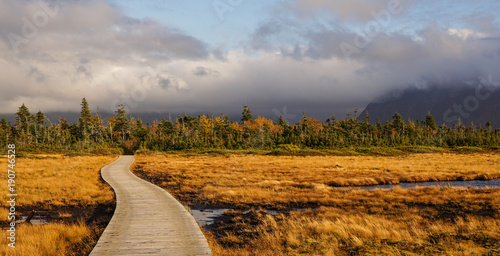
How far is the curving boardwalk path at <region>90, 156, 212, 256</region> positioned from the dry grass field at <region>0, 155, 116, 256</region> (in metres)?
0.88

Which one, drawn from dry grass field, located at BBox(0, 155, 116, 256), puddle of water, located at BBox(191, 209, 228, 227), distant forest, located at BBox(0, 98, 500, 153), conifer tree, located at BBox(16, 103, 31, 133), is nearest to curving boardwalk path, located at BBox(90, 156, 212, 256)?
dry grass field, located at BBox(0, 155, 116, 256)

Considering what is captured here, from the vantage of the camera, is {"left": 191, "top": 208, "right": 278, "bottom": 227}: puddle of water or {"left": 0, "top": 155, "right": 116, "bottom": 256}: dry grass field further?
{"left": 191, "top": 208, "right": 278, "bottom": 227}: puddle of water

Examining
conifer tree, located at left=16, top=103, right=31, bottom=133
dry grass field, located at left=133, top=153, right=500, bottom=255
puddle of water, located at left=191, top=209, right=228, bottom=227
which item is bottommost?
puddle of water, located at left=191, top=209, right=228, bottom=227

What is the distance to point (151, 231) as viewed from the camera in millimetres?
10961

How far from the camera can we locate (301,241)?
36.5ft

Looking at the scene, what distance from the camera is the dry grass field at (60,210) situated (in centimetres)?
1046

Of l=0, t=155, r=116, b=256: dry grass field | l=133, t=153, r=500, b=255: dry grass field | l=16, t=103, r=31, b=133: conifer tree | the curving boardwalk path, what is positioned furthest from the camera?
l=16, t=103, r=31, b=133: conifer tree

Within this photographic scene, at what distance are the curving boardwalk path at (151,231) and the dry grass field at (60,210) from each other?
0.88 metres

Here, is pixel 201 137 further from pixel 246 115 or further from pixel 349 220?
pixel 349 220

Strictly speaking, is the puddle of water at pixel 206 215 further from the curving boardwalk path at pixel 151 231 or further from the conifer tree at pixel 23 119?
the conifer tree at pixel 23 119

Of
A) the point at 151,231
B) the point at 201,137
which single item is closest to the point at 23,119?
the point at 201,137

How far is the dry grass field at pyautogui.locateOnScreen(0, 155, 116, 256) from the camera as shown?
1046cm

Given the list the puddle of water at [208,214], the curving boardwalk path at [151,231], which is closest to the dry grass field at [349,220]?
the puddle of water at [208,214]

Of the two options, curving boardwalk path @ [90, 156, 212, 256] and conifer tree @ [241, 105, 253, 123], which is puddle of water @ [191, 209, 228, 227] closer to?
curving boardwalk path @ [90, 156, 212, 256]
